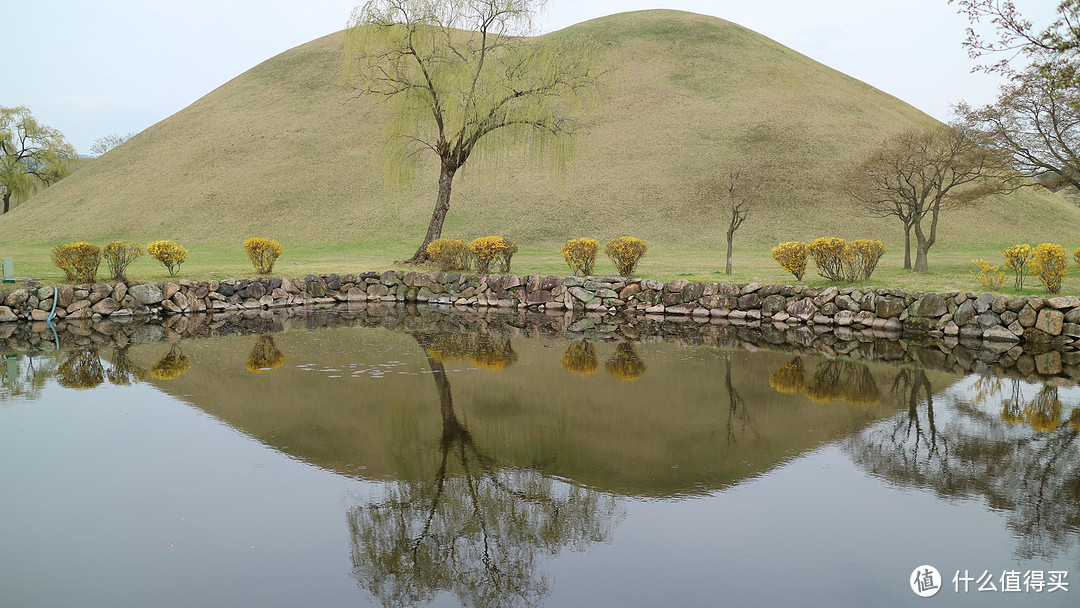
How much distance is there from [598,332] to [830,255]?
300 inches

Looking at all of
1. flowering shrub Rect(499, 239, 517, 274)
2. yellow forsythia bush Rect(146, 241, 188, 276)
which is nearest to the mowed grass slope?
flowering shrub Rect(499, 239, 517, 274)

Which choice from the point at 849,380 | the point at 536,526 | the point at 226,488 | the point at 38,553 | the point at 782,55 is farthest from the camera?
the point at 782,55

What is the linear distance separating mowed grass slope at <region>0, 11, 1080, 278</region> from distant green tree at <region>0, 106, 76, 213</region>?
16.8 feet

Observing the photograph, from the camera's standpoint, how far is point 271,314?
19281mm

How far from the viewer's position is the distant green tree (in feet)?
206

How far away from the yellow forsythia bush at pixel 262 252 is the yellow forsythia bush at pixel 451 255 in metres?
4.79

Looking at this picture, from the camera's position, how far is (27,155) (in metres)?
64.9

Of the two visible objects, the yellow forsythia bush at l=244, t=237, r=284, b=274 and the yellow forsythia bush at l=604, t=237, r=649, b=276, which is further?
the yellow forsythia bush at l=244, t=237, r=284, b=274

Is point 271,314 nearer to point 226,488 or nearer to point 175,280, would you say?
point 175,280

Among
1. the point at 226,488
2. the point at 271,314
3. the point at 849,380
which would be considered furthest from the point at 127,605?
the point at 271,314

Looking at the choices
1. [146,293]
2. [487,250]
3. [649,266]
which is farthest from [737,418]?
[649,266]

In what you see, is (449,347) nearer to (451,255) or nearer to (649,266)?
(451,255)

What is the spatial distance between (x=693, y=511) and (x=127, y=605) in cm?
398

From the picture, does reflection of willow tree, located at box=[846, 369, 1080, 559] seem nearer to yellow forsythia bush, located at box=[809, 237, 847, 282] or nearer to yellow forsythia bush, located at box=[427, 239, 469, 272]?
yellow forsythia bush, located at box=[809, 237, 847, 282]
